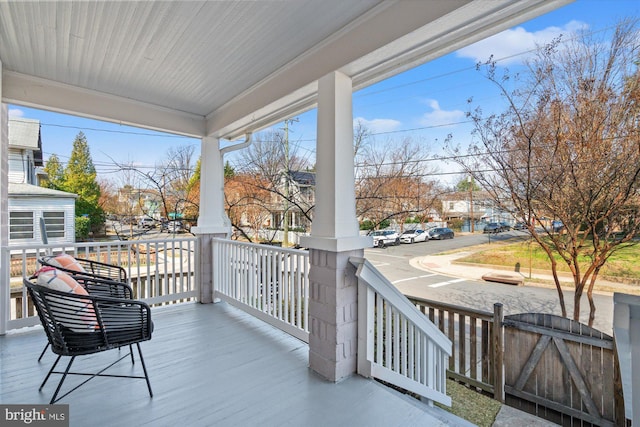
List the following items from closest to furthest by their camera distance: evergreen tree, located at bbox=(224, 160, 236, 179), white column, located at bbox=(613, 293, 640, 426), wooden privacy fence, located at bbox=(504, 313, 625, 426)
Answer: white column, located at bbox=(613, 293, 640, 426)
wooden privacy fence, located at bbox=(504, 313, 625, 426)
evergreen tree, located at bbox=(224, 160, 236, 179)

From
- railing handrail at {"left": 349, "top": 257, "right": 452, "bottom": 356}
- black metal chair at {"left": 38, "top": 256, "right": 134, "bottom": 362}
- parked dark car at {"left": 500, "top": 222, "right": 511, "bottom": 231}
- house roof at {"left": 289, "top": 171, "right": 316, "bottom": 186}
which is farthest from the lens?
house roof at {"left": 289, "top": 171, "right": 316, "bottom": 186}

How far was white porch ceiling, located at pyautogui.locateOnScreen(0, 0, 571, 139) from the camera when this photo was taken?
1911 mm

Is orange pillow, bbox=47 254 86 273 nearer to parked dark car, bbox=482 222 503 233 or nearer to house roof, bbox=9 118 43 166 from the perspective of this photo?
house roof, bbox=9 118 43 166

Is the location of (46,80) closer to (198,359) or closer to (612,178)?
(198,359)

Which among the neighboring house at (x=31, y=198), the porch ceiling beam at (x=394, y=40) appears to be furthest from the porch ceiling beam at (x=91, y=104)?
the neighboring house at (x=31, y=198)

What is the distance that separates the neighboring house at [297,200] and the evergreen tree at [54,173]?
3.94m

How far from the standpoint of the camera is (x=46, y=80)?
10.4ft

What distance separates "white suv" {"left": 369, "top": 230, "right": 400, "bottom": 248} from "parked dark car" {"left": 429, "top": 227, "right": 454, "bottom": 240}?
792 mm

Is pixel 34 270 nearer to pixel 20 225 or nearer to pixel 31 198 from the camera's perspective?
pixel 20 225

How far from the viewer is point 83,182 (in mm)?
5781

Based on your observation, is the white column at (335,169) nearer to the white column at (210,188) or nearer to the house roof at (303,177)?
the white column at (210,188)

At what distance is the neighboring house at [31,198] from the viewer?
13.7 ft

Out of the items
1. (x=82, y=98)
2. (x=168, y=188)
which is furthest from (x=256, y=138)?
(x=82, y=98)

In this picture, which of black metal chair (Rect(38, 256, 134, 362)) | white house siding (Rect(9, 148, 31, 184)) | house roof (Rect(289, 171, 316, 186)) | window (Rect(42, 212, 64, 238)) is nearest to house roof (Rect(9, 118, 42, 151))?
white house siding (Rect(9, 148, 31, 184))
